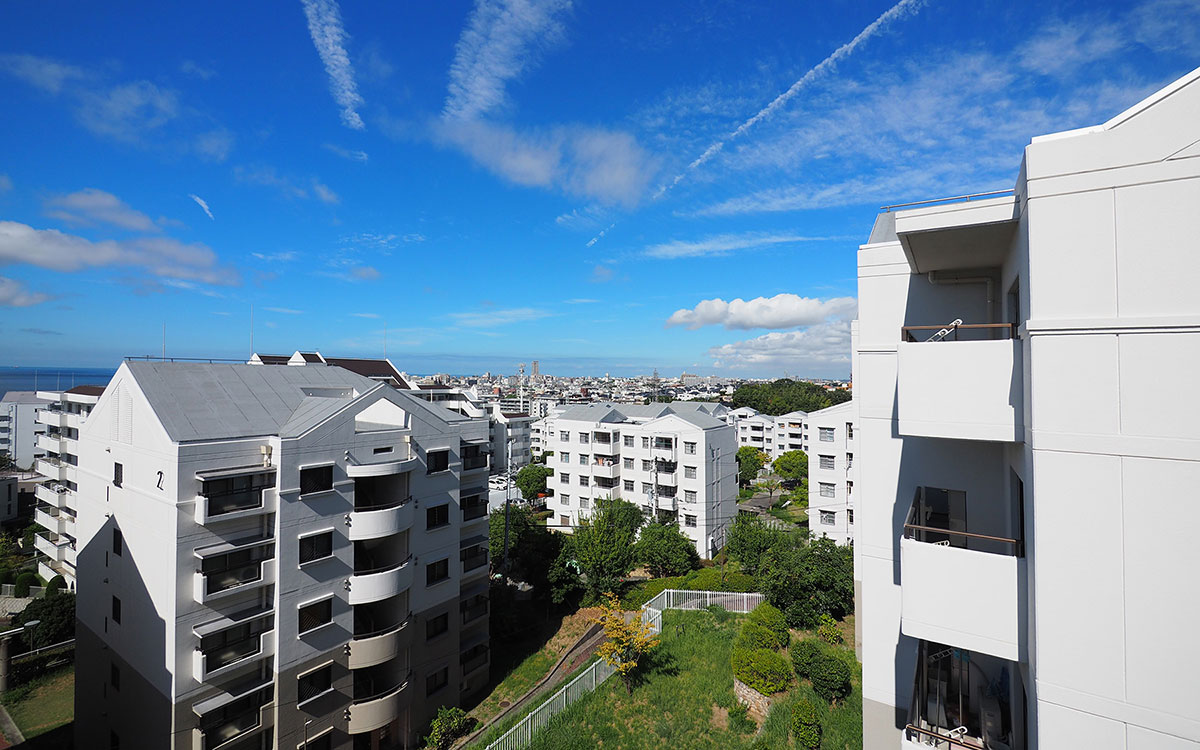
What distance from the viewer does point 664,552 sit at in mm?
31453

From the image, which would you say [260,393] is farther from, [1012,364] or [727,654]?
[1012,364]

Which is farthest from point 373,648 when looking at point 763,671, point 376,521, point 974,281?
point 974,281

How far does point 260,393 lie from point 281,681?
898 cm

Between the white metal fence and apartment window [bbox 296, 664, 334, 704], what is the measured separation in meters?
5.45

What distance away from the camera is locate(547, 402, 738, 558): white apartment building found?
38781 mm

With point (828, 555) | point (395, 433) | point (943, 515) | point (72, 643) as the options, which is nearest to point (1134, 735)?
point (943, 515)

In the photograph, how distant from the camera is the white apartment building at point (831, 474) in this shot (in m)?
35.2

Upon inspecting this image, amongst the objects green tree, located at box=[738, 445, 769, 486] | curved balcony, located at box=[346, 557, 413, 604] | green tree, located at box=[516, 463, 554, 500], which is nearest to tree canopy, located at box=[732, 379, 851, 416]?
green tree, located at box=[738, 445, 769, 486]

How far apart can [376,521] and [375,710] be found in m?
6.22

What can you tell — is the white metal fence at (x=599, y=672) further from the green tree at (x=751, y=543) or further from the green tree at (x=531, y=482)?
the green tree at (x=531, y=482)

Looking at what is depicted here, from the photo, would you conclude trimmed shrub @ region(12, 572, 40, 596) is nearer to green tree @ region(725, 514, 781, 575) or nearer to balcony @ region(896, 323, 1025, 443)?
green tree @ region(725, 514, 781, 575)

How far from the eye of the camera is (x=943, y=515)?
27.9 feet

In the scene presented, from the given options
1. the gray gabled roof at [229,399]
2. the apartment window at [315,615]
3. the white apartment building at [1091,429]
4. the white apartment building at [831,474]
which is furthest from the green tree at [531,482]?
the white apartment building at [1091,429]

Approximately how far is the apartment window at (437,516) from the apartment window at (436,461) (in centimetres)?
140
